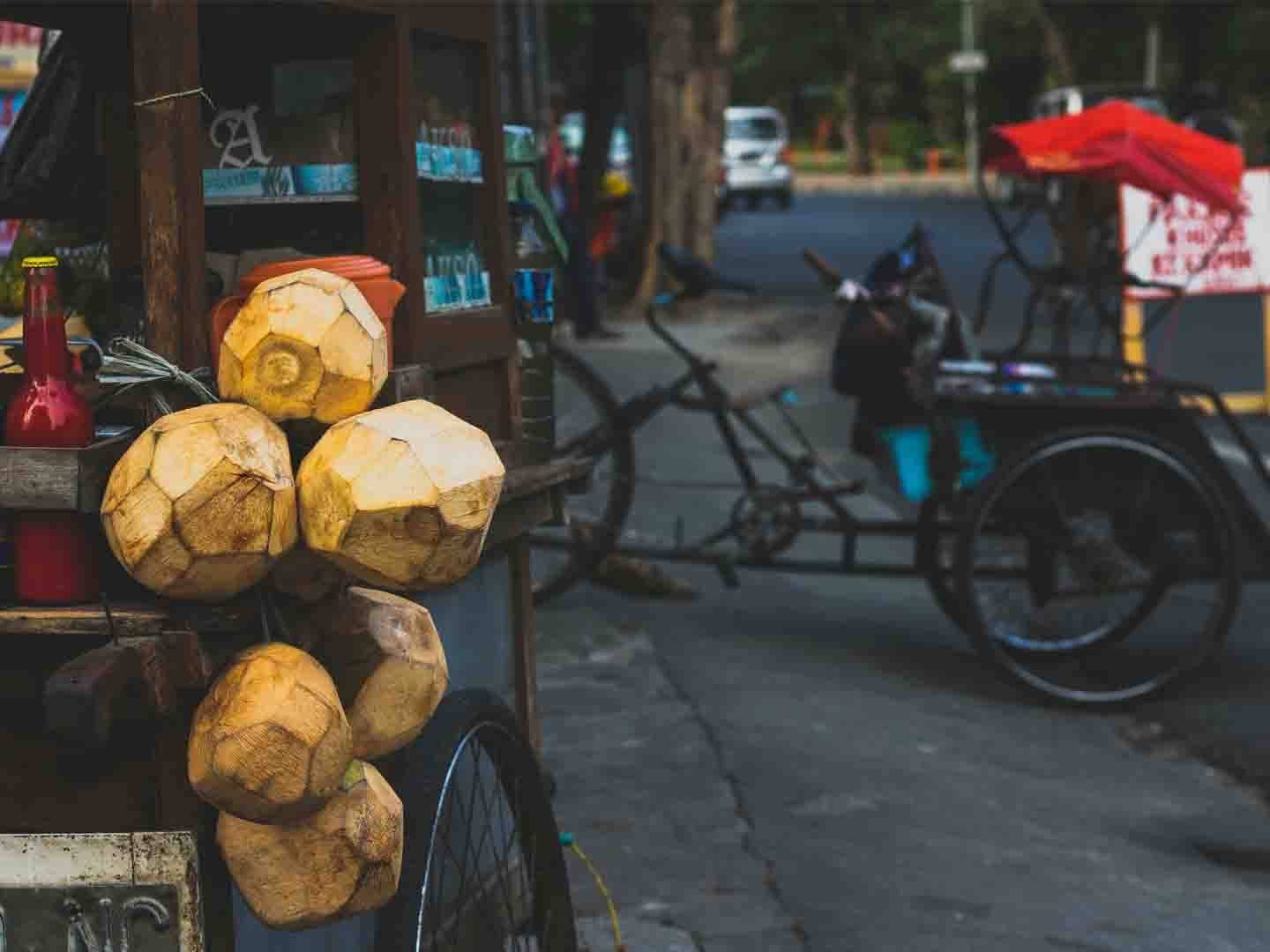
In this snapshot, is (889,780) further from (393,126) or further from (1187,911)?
(393,126)

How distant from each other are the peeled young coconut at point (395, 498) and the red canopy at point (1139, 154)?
15.3 ft

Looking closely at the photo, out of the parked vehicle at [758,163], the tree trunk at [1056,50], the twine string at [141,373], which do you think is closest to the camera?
the twine string at [141,373]

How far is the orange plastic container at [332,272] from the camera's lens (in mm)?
2951

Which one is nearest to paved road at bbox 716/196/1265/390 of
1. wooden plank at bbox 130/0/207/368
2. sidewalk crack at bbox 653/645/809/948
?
sidewalk crack at bbox 653/645/809/948

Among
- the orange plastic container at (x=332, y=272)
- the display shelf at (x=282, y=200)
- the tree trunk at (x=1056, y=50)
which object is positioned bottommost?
the orange plastic container at (x=332, y=272)

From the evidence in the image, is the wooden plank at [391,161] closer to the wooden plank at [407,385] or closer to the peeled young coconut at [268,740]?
the wooden plank at [407,385]

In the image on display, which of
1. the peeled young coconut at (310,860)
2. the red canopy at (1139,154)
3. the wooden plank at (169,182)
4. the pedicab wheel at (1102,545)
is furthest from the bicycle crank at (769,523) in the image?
the peeled young coconut at (310,860)

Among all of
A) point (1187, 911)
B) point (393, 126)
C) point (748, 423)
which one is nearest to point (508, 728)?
point (393, 126)

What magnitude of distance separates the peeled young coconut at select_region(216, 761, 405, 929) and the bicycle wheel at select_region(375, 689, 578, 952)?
22cm

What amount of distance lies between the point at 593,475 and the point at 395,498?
4.99m

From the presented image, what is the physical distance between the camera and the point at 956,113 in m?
72.8

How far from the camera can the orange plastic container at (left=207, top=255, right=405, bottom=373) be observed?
2.95 meters

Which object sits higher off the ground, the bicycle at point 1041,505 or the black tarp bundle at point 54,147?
the black tarp bundle at point 54,147

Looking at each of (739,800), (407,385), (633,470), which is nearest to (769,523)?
(633,470)
